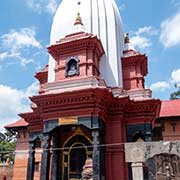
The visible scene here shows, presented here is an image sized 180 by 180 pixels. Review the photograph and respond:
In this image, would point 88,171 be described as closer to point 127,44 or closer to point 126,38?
point 127,44

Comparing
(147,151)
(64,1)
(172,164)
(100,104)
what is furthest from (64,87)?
(172,164)

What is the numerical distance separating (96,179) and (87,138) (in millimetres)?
2941

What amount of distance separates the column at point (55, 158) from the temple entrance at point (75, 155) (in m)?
0.49

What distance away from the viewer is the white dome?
691 inches

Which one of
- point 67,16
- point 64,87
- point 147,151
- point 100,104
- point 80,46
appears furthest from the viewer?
point 67,16

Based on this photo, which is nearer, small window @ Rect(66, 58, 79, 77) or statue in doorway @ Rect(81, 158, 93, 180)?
statue in doorway @ Rect(81, 158, 93, 180)

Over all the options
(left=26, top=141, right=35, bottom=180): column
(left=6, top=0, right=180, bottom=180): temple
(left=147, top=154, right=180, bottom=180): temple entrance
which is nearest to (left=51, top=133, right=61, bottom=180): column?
(left=6, top=0, right=180, bottom=180): temple

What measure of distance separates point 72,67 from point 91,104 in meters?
3.33

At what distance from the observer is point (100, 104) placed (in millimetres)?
14125

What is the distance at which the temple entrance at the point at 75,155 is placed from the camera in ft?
50.1

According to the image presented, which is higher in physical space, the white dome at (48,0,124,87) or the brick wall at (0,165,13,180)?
the white dome at (48,0,124,87)

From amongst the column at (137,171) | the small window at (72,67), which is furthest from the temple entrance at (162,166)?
the small window at (72,67)

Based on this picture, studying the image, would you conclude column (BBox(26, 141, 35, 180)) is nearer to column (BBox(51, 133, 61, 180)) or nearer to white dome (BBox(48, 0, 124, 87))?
column (BBox(51, 133, 61, 180))

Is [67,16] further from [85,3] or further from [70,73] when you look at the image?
[70,73]
